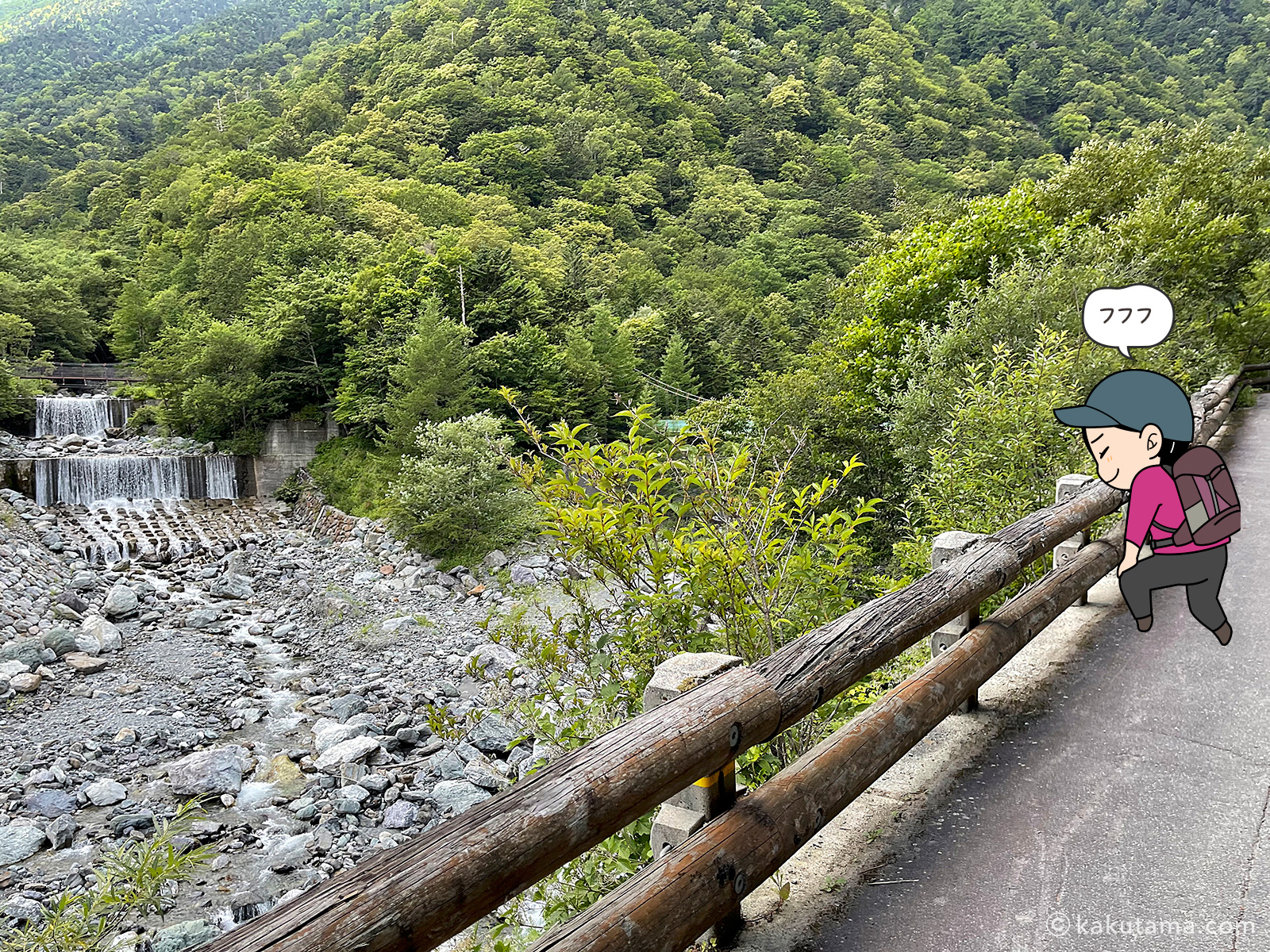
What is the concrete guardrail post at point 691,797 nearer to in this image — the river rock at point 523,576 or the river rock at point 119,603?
the river rock at point 523,576

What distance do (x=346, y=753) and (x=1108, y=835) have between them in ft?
29.6

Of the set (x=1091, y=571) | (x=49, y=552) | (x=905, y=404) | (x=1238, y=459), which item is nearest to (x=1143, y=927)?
(x=1091, y=571)

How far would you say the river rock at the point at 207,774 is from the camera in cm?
907

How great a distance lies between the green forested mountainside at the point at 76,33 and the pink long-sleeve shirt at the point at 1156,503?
469 ft

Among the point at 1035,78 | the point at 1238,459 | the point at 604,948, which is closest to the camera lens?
the point at 604,948

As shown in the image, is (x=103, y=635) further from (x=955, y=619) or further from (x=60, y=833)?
(x=955, y=619)

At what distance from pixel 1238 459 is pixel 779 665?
11155 mm

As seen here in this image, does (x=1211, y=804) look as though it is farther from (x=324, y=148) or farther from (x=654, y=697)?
(x=324, y=148)

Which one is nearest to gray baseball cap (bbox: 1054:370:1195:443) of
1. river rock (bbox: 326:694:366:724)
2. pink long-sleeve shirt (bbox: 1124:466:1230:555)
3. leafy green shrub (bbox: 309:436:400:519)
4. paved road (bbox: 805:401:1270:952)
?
pink long-sleeve shirt (bbox: 1124:466:1230:555)

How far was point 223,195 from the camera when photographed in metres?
47.8

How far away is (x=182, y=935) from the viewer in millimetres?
6484

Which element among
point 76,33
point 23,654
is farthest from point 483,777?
point 76,33

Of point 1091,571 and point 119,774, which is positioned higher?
point 1091,571

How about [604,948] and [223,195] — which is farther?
[223,195]
